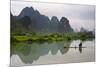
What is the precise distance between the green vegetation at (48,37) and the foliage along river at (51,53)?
49mm

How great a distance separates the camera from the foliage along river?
2348mm

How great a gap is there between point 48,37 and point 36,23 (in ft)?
0.74

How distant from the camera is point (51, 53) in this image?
2488mm

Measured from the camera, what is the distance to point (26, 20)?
238 cm

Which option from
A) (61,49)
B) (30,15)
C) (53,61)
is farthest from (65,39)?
(30,15)

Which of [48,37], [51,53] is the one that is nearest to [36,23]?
[48,37]

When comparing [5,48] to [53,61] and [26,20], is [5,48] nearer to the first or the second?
[26,20]

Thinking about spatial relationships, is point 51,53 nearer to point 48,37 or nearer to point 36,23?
point 48,37

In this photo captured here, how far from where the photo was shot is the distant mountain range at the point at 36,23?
92.3 inches

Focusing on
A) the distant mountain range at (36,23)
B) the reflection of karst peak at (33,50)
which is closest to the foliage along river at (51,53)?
the reflection of karst peak at (33,50)

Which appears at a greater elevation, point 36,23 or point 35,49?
point 36,23

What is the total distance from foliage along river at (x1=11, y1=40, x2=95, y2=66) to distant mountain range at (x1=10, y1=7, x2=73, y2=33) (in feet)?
0.57

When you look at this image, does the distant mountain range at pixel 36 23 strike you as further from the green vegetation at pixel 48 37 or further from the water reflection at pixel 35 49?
the water reflection at pixel 35 49

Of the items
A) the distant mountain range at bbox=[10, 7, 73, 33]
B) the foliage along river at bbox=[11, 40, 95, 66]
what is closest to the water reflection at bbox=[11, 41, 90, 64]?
the foliage along river at bbox=[11, 40, 95, 66]
